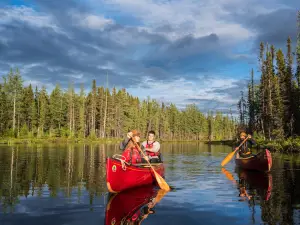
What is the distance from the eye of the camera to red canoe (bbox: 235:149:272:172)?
58.1ft

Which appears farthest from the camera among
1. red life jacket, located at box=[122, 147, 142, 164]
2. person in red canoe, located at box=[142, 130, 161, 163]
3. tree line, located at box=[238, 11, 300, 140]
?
tree line, located at box=[238, 11, 300, 140]

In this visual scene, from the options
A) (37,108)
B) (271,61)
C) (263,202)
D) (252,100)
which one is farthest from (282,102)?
(37,108)

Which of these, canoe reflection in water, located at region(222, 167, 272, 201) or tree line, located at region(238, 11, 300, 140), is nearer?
canoe reflection in water, located at region(222, 167, 272, 201)

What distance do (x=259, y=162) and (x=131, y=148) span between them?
9.07m

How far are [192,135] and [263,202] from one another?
120 m

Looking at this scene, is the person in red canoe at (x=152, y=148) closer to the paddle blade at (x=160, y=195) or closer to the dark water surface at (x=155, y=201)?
the dark water surface at (x=155, y=201)

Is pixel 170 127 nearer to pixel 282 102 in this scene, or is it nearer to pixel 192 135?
pixel 192 135

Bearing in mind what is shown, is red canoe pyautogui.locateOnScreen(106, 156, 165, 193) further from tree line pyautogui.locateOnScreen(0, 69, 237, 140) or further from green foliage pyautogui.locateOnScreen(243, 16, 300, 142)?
tree line pyautogui.locateOnScreen(0, 69, 237, 140)

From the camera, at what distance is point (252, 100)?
72375 mm

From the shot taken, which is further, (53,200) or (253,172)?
(253,172)

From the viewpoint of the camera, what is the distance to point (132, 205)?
1000 cm

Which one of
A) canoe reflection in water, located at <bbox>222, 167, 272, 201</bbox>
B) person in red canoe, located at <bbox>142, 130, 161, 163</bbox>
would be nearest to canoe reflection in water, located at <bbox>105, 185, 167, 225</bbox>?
person in red canoe, located at <bbox>142, 130, 161, 163</bbox>

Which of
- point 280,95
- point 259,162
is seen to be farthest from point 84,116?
point 259,162

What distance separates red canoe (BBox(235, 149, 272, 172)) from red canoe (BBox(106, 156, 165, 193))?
752cm
